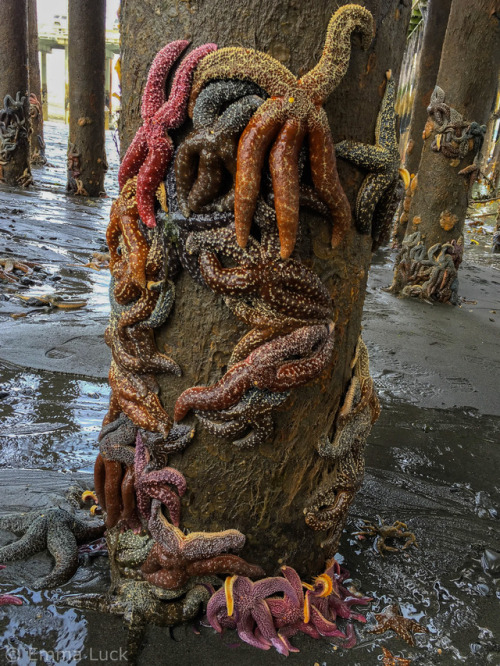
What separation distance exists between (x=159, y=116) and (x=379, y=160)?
0.62 m

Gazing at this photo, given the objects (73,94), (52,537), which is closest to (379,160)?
(52,537)

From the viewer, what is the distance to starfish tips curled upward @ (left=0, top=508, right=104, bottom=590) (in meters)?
1.96

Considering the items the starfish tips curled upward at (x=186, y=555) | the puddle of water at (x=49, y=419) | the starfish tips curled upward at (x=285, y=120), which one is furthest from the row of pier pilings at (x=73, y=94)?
the starfish tips curled upward at (x=186, y=555)

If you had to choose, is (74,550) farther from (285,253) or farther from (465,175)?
(465,175)

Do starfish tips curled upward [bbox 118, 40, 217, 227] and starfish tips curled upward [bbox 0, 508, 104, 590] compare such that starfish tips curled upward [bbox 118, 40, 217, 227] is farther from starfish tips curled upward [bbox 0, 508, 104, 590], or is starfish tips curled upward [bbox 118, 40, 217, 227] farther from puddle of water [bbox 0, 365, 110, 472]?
puddle of water [bbox 0, 365, 110, 472]

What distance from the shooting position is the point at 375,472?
2.89 metres

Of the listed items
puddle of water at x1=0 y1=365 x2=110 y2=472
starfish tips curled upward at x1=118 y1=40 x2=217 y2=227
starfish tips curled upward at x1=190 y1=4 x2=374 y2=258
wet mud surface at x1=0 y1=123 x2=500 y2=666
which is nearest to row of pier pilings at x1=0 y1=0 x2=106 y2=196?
wet mud surface at x1=0 y1=123 x2=500 y2=666

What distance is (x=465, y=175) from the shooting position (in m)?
6.07

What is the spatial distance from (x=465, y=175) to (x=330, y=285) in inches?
203

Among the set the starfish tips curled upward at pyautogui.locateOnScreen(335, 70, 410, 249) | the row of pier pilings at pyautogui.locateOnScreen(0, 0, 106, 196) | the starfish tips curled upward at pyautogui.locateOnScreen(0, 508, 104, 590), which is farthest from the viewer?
the row of pier pilings at pyautogui.locateOnScreen(0, 0, 106, 196)

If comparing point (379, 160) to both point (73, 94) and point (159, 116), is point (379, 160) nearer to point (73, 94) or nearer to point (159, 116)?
point (159, 116)

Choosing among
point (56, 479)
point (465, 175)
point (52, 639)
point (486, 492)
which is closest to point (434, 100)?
point (465, 175)

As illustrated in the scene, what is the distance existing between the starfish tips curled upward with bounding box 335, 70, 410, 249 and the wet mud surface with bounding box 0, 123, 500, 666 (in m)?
1.37

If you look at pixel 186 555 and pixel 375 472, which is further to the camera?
pixel 375 472
